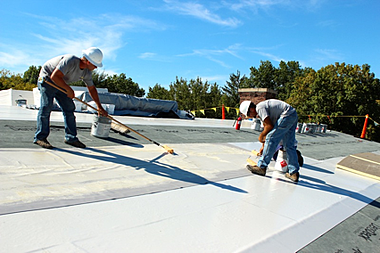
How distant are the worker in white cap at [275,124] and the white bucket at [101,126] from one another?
2.26 meters

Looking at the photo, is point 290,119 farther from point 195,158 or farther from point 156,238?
point 156,238

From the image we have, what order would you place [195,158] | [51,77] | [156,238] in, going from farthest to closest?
[195,158], [51,77], [156,238]

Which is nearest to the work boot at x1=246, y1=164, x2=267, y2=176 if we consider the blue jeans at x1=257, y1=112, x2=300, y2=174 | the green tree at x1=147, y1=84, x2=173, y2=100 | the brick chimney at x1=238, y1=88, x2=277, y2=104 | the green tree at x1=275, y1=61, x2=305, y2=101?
the blue jeans at x1=257, y1=112, x2=300, y2=174

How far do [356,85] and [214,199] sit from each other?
25.4m

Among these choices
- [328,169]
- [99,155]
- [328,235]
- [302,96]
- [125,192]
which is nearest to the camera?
[328,235]

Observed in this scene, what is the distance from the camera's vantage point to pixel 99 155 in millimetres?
3469

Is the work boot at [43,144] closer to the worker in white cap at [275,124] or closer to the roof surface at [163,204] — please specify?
the roof surface at [163,204]

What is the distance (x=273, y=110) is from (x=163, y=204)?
188cm

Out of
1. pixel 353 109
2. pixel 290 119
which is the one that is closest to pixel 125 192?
pixel 290 119

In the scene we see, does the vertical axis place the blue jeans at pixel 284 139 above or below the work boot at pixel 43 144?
above

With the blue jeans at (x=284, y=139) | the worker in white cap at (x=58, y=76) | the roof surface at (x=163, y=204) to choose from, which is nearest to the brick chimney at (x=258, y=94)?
the roof surface at (x=163, y=204)

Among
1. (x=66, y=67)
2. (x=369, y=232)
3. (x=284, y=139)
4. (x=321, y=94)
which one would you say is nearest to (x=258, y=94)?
(x=284, y=139)

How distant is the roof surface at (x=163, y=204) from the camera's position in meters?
1.61

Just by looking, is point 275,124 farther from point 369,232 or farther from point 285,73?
point 285,73
